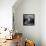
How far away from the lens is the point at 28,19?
6289mm

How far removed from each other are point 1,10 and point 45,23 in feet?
6.78

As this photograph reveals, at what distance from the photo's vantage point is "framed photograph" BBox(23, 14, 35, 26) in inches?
247

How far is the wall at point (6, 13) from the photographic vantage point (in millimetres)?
4973

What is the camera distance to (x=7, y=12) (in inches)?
197

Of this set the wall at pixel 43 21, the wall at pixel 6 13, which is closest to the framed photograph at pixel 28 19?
the wall at pixel 43 21

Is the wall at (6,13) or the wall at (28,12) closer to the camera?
the wall at (6,13)

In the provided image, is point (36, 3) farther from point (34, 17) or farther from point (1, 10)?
point (1, 10)

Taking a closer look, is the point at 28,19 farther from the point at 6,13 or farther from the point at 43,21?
the point at 6,13

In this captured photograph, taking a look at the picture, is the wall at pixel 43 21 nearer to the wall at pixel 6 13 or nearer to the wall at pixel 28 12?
the wall at pixel 28 12

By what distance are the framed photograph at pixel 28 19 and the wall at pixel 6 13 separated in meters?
1.40

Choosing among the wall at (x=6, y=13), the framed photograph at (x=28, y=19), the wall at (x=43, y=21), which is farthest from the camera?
the framed photograph at (x=28, y=19)

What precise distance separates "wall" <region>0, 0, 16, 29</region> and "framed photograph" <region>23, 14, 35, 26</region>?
1.40 m

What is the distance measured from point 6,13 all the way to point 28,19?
1.61 meters

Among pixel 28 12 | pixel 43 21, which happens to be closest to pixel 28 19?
pixel 28 12
